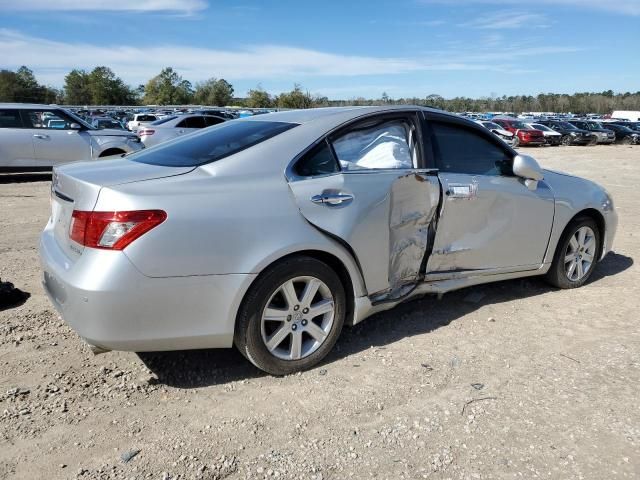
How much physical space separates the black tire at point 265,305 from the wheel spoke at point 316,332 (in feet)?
0.14

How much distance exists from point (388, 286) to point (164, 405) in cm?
161

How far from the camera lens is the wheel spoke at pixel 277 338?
322 cm

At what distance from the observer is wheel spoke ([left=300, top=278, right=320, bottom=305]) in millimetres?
3281

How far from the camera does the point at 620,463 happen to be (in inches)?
102

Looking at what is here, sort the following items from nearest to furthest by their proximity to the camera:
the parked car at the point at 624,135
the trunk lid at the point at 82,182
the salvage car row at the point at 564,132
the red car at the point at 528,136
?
the trunk lid at the point at 82,182 < the red car at the point at 528,136 < the salvage car row at the point at 564,132 < the parked car at the point at 624,135

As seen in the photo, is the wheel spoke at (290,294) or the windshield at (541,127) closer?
the wheel spoke at (290,294)

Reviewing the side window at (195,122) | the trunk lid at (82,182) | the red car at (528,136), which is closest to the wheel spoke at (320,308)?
the trunk lid at (82,182)

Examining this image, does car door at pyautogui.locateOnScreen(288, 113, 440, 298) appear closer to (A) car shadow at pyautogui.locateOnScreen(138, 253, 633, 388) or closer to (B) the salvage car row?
(A) car shadow at pyautogui.locateOnScreen(138, 253, 633, 388)

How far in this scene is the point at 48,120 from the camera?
11734mm

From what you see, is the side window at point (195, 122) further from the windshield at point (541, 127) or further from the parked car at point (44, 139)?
the windshield at point (541, 127)

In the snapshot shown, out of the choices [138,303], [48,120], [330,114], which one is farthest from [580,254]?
[48,120]

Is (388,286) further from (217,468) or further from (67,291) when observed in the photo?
(67,291)

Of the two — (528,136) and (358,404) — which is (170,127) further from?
(528,136)

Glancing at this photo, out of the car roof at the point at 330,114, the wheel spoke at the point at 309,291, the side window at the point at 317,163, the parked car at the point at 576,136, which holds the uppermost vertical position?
the car roof at the point at 330,114
